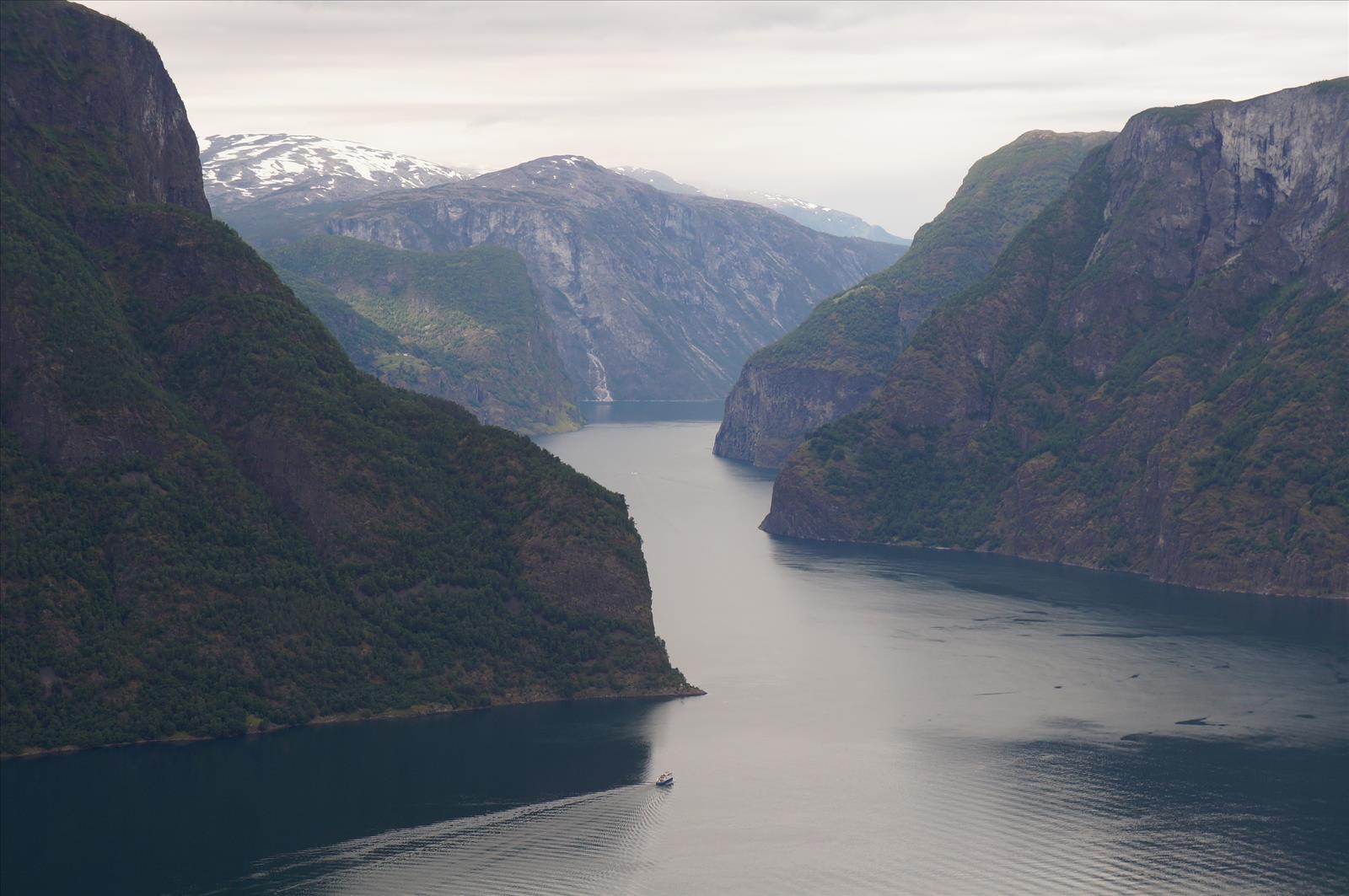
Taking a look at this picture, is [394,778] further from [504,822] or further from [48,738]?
[48,738]

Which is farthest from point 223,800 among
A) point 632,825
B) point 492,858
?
point 632,825

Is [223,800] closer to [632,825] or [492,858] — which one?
[492,858]

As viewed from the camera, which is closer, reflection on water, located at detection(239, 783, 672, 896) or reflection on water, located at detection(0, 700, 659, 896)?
reflection on water, located at detection(239, 783, 672, 896)

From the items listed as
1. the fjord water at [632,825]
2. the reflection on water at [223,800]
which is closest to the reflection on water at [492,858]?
the fjord water at [632,825]

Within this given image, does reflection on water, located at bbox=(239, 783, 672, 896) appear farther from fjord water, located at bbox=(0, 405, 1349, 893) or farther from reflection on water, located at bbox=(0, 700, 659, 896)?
reflection on water, located at bbox=(0, 700, 659, 896)

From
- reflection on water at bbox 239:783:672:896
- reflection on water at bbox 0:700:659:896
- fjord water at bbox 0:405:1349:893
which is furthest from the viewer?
reflection on water at bbox 0:700:659:896

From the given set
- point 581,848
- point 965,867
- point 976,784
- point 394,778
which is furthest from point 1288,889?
point 394,778

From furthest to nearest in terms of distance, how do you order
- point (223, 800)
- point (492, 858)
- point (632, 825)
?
point (223, 800) → point (632, 825) → point (492, 858)

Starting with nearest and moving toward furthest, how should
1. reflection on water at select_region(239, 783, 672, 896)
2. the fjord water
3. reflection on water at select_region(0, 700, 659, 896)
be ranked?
1. reflection on water at select_region(239, 783, 672, 896)
2. the fjord water
3. reflection on water at select_region(0, 700, 659, 896)

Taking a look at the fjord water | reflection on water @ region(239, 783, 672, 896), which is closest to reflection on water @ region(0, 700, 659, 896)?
the fjord water

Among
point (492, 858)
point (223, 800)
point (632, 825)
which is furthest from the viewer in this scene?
point (223, 800)

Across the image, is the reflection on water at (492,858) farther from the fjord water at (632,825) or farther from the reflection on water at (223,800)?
the reflection on water at (223,800)
